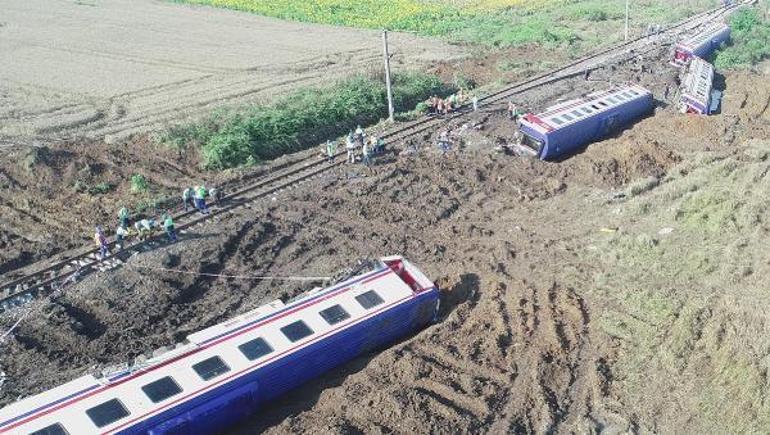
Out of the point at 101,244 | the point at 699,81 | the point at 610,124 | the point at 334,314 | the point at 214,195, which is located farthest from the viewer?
the point at 699,81

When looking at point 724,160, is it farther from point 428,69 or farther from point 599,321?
point 428,69

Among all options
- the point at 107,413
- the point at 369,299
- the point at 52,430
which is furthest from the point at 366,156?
the point at 52,430

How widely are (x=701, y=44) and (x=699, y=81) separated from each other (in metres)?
10.1

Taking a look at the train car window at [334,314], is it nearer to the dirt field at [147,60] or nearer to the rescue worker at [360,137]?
the rescue worker at [360,137]

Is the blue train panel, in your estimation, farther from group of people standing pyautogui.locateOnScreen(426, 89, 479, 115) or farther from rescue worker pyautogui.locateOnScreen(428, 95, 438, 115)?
rescue worker pyautogui.locateOnScreen(428, 95, 438, 115)

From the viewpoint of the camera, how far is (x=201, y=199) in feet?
89.2

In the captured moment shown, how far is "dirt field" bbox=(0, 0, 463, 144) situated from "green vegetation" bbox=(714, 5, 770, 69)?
20.2m

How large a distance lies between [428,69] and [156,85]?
713 inches

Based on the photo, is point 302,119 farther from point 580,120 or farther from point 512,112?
point 580,120

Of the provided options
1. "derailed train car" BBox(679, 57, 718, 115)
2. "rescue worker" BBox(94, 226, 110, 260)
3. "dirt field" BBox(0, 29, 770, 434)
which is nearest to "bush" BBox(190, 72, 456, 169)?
"dirt field" BBox(0, 29, 770, 434)

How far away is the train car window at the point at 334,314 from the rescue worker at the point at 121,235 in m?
9.33

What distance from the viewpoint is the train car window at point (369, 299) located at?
19.7 metres

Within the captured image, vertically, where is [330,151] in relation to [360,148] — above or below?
above

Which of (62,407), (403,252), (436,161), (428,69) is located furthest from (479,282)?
(428,69)
